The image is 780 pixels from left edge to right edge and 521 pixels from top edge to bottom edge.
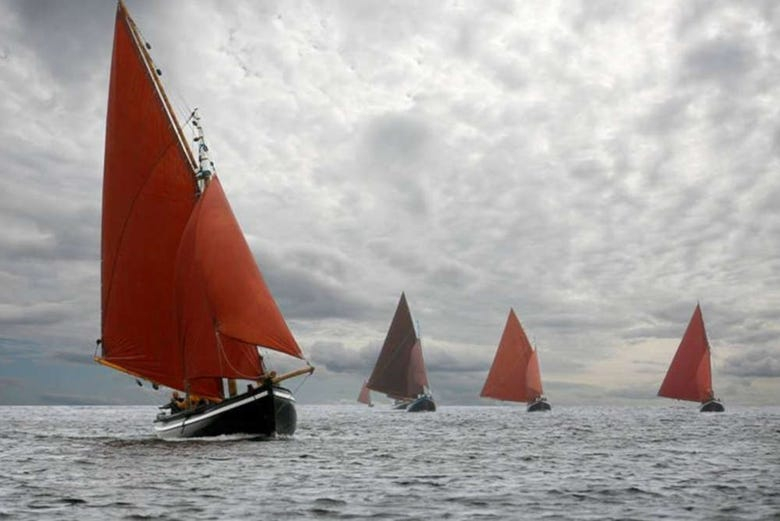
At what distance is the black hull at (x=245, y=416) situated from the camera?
40.0 meters

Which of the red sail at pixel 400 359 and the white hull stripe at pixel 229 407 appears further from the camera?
the red sail at pixel 400 359

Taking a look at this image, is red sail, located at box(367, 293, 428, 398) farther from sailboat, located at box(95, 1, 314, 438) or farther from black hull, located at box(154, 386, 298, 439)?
black hull, located at box(154, 386, 298, 439)

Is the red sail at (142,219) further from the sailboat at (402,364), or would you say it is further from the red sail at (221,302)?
the sailboat at (402,364)

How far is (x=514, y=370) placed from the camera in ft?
408

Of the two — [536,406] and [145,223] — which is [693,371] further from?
[145,223]

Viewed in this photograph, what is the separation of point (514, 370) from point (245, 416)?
88508 millimetres

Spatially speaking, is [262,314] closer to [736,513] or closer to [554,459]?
[554,459]

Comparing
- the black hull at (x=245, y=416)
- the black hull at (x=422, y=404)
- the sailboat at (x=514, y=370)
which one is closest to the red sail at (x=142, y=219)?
the black hull at (x=245, y=416)

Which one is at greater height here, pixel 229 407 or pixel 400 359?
pixel 400 359

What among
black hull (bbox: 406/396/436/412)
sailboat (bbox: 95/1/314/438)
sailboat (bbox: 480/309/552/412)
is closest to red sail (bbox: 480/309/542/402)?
sailboat (bbox: 480/309/552/412)

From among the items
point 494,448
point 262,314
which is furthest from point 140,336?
point 494,448

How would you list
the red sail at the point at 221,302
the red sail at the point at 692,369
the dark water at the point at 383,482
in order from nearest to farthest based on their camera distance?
1. the dark water at the point at 383,482
2. the red sail at the point at 221,302
3. the red sail at the point at 692,369

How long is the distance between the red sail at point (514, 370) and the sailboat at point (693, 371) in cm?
1861

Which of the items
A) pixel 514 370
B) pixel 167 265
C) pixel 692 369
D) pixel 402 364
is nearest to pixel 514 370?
pixel 514 370
